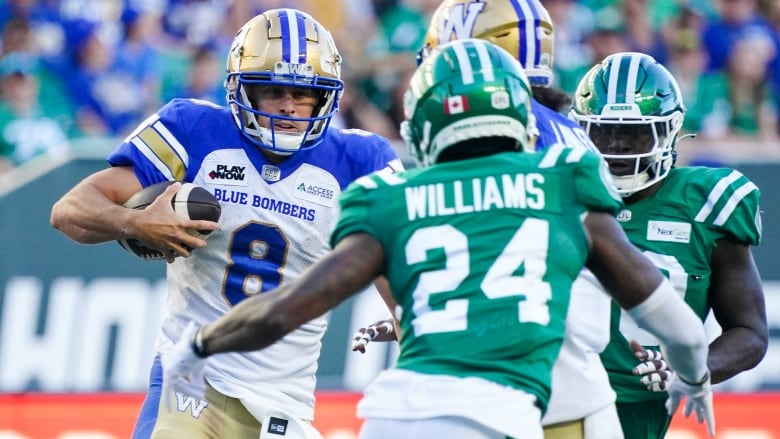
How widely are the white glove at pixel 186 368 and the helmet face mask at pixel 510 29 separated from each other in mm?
1400

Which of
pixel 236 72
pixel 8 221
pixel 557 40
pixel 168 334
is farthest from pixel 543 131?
pixel 557 40

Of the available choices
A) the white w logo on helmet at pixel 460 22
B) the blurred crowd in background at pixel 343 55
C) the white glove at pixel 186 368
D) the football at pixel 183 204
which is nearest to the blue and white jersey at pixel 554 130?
the white w logo on helmet at pixel 460 22

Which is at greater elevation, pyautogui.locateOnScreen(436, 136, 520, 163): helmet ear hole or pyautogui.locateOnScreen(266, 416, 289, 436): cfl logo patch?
pyautogui.locateOnScreen(436, 136, 520, 163): helmet ear hole

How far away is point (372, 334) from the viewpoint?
445cm

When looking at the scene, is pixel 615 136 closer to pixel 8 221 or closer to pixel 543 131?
pixel 543 131

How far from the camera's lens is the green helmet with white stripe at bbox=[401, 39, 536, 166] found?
3291 mm

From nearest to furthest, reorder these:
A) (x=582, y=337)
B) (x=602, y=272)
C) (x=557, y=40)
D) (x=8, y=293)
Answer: (x=602, y=272) < (x=582, y=337) < (x=8, y=293) < (x=557, y=40)

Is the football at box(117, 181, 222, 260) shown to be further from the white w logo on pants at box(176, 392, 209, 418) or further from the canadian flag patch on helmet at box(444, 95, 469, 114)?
the canadian flag patch on helmet at box(444, 95, 469, 114)

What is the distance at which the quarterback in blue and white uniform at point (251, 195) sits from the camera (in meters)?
4.34

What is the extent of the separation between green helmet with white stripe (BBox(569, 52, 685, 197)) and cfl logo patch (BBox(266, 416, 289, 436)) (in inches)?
51.6

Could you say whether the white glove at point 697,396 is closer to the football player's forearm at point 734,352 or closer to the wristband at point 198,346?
the football player's forearm at point 734,352

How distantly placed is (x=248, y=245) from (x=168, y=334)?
395 millimetres

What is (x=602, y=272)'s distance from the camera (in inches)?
129

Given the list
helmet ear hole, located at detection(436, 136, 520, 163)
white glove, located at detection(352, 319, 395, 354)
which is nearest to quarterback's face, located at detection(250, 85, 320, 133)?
white glove, located at detection(352, 319, 395, 354)
